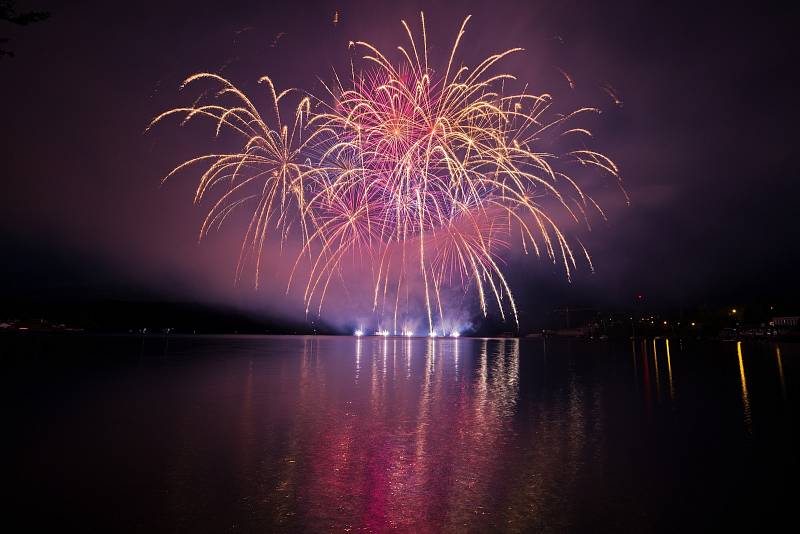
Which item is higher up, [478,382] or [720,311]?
[720,311]

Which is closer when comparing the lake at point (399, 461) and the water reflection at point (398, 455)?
the lake at point (399, 461)

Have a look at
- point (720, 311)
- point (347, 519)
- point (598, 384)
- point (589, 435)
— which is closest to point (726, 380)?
point (598, 384)

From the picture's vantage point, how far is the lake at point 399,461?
24.6 feet

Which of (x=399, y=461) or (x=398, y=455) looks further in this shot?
(x=398, y=455)

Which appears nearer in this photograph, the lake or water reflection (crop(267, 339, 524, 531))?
the lake

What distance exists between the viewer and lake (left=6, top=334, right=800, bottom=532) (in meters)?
7.50

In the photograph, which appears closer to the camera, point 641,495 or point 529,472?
point 641,495

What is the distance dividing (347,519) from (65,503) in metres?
4.69

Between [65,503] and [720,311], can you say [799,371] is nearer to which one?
[65,503]

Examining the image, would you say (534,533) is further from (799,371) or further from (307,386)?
(799,371)

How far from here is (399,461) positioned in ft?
34.7

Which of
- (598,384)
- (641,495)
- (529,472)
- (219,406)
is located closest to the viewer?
(641,495)

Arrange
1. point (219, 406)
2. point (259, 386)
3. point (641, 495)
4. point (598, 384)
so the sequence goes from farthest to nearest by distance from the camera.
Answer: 1. point (598, 384)
2. point (259, 386)
3. point (219, 406)
4. point (641, 495)

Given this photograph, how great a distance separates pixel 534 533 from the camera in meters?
6.83
